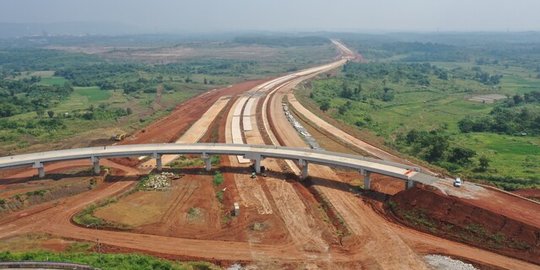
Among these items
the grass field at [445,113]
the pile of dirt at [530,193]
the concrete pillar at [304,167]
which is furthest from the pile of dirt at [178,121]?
the pile of dirt at [530,193]

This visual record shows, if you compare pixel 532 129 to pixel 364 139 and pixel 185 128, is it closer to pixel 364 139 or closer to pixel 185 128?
pixel 364 139

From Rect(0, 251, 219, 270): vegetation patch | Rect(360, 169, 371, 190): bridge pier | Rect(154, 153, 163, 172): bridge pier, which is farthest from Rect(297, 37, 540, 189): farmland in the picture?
Rect(0, 251, 219, 270): vegetation patch

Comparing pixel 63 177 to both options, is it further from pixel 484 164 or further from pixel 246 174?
pixel 484 164

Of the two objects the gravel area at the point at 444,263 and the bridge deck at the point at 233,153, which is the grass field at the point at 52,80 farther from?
the gravel area at the point at 444,263

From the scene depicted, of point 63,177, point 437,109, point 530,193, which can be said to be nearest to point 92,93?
point 63,177

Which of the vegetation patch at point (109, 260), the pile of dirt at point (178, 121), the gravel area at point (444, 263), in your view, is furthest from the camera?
the pile of dirt at point (178, 121)

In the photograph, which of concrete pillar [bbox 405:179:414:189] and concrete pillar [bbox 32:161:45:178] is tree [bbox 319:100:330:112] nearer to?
concrete pillar [bbox 405:179:414:189]
